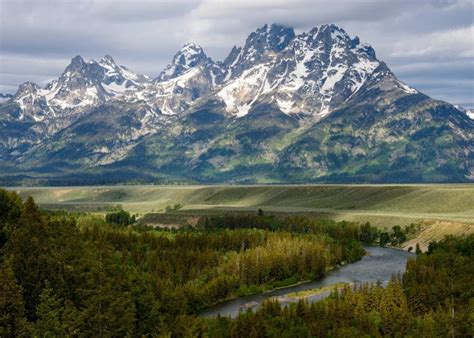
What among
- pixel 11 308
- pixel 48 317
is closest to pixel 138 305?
pixel 48 317

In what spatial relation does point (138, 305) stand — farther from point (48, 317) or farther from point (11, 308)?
point (11, 308)

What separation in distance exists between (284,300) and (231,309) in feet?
47.5

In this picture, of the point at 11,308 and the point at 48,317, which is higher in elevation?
the point at 11,308

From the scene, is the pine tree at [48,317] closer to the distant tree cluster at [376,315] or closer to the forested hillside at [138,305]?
the forested hillside at [138,305]

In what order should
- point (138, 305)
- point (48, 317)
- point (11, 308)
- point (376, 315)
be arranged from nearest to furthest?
point (48, 317), point (11, 308), point (138, 305), point (376, 315)

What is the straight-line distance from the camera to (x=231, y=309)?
17238 cm

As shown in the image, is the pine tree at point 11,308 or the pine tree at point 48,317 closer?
the pine tree at point 11,308

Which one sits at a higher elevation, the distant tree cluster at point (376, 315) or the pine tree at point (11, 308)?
the pine tree at point (11, 308)

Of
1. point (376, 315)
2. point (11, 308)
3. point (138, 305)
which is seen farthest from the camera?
point (376, 315)

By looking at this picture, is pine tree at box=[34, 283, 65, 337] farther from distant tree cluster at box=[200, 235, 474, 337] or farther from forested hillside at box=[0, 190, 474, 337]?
distant tree cluster at box=[200, 235, 474, 337]

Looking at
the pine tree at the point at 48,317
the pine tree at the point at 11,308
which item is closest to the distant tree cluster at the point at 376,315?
the pine tree at the point at 48,317

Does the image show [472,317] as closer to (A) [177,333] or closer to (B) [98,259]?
(A) [177,333]

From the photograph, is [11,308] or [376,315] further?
[376,315]

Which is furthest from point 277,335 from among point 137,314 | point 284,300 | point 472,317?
point 284,300
